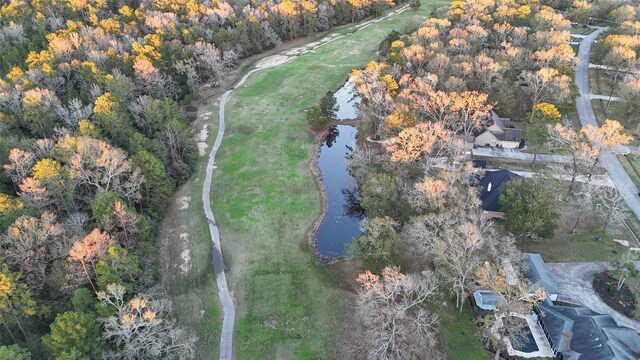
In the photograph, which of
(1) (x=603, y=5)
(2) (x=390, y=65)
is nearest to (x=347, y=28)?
(2) (x=390, y=65)

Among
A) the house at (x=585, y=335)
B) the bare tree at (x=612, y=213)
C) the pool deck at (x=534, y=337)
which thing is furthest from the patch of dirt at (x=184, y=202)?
the bare tree at (x=612, y=213)

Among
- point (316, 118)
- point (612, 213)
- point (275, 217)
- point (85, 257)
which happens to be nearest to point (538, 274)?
point (612, 213)

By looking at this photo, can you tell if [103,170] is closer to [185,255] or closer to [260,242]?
[185,255]

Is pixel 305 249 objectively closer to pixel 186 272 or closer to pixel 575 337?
pixel 186 272

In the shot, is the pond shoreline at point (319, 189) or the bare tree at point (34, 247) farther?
the pond shoreline at point (319, 189)

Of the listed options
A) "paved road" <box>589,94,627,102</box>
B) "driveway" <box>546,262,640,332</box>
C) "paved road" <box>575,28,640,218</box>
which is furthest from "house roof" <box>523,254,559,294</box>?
"paved road" <box>589,94,627,102</box>

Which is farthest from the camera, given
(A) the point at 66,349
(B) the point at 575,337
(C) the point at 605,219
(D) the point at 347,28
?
(D) the point at 347,28

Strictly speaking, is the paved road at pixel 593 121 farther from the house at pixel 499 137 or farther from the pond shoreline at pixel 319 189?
the pond shoreline at pixel 319 189
